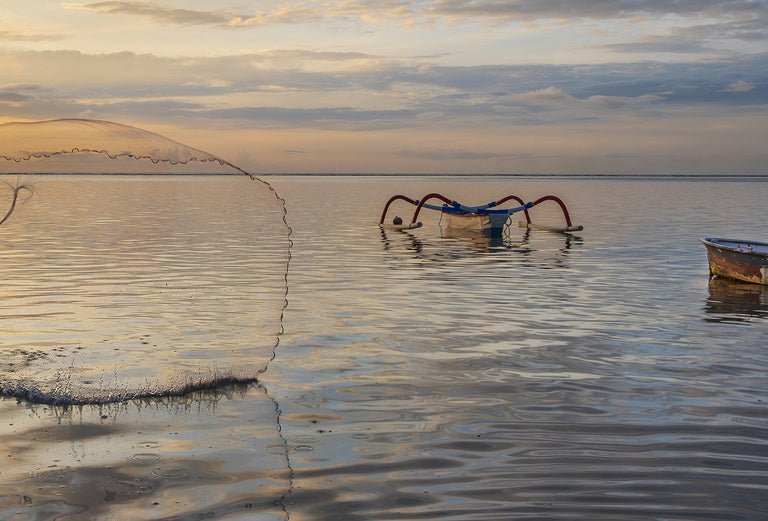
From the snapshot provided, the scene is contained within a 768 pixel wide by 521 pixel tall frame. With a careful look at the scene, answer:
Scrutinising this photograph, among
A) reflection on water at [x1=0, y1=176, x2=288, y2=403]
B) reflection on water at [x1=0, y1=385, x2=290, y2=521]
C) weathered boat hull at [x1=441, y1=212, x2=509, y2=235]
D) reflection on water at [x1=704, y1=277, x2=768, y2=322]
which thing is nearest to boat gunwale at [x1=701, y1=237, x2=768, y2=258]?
reflection on water at [x1=704, y1=277, x2=768, y2=322]

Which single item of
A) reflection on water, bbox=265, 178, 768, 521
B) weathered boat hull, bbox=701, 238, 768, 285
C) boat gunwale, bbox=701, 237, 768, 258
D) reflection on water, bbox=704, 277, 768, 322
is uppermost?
boat gunwale, bbox=701, 237, 768, 258

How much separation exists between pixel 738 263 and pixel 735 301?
3.80 meters

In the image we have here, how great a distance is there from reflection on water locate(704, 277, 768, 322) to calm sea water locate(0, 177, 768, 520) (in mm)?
182

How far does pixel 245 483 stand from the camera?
25.5 ft

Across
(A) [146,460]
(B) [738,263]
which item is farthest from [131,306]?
(B) [738,263]

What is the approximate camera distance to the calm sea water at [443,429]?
7355mm

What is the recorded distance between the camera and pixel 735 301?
20.9 metres

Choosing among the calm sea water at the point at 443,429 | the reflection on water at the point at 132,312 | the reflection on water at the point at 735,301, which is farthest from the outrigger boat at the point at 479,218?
the calm sea water at the point at 443,429

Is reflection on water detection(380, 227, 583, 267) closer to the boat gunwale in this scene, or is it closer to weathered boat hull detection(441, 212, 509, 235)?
weathered boat hull detection(441, 212, 509, 235)

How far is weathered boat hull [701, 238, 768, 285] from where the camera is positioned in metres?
23.7

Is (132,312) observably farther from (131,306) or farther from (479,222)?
(479,222)

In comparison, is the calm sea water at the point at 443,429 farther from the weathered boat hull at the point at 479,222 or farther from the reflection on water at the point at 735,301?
the weathered boat hull at the point at 479,222

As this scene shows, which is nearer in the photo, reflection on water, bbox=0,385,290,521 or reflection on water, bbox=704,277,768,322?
reflection on water, bbox=0,385,290,521

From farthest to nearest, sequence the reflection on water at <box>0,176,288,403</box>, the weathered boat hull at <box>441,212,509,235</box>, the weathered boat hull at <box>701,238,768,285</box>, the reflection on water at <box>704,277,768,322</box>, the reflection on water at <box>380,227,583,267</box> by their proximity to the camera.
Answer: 1. the weathered boat hull at <box>441,212,509,235</box>
2. the reflection on water at <box>380,227,583,267</box>
3. the weathered boat hull at <box>701,238,768,285</box>
4. the reflection on water at <box>704,277,768,322</box>
5. the reflection on water at <box>0,176,288,403</box>
